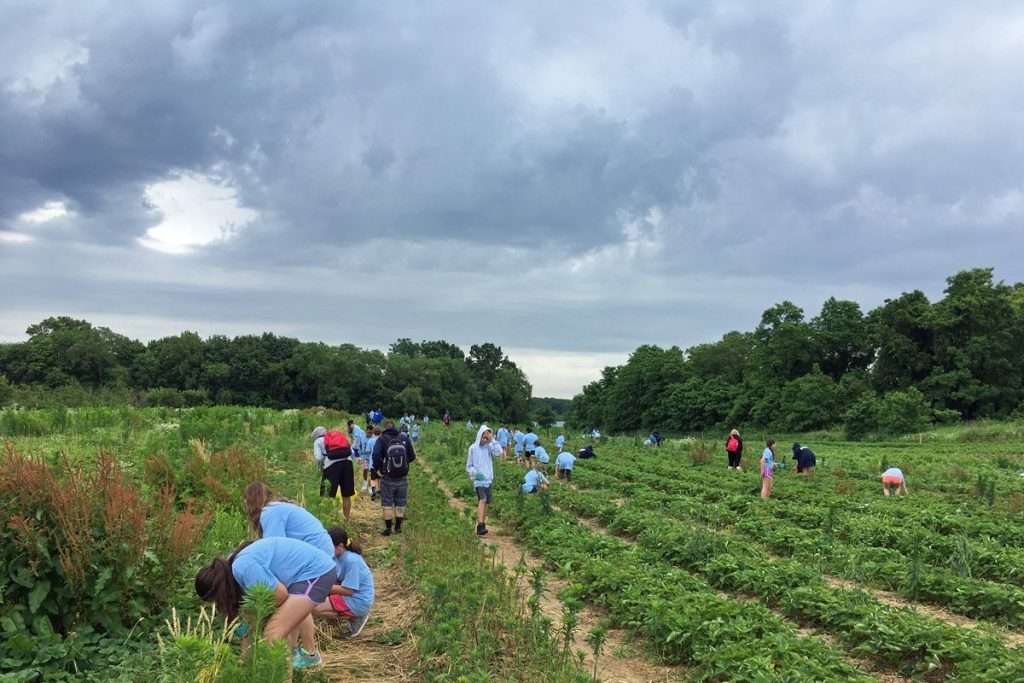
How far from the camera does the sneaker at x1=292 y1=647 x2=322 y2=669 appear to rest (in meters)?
5.31

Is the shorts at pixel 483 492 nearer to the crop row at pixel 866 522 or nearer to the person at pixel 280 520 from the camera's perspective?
the crop row at pixel 866 522

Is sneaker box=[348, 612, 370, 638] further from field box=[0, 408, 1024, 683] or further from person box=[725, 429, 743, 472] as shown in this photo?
person box=[725, 429, 743, 472]

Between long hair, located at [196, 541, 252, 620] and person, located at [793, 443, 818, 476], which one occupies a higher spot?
long hair, located at [196, 541, 252, 620]

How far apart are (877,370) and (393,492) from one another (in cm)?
6398

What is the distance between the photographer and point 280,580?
520 cm

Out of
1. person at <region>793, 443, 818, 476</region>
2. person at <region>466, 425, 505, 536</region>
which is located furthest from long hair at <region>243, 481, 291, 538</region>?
person at <region>793, 443, 818, 476</region>

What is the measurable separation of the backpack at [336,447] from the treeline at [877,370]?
4351cm

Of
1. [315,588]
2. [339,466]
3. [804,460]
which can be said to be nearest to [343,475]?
[339,466]

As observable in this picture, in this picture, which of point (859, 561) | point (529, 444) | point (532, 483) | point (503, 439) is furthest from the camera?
point (503, 439)

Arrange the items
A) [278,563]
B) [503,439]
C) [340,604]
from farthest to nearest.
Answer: [503,439] → [340,604] → [278,563]

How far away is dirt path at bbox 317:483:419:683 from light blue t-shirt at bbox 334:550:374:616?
33 centimetres

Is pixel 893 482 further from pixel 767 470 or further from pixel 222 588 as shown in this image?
pixel 222 588

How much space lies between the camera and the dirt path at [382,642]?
18.6ft

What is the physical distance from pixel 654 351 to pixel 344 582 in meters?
99.5
